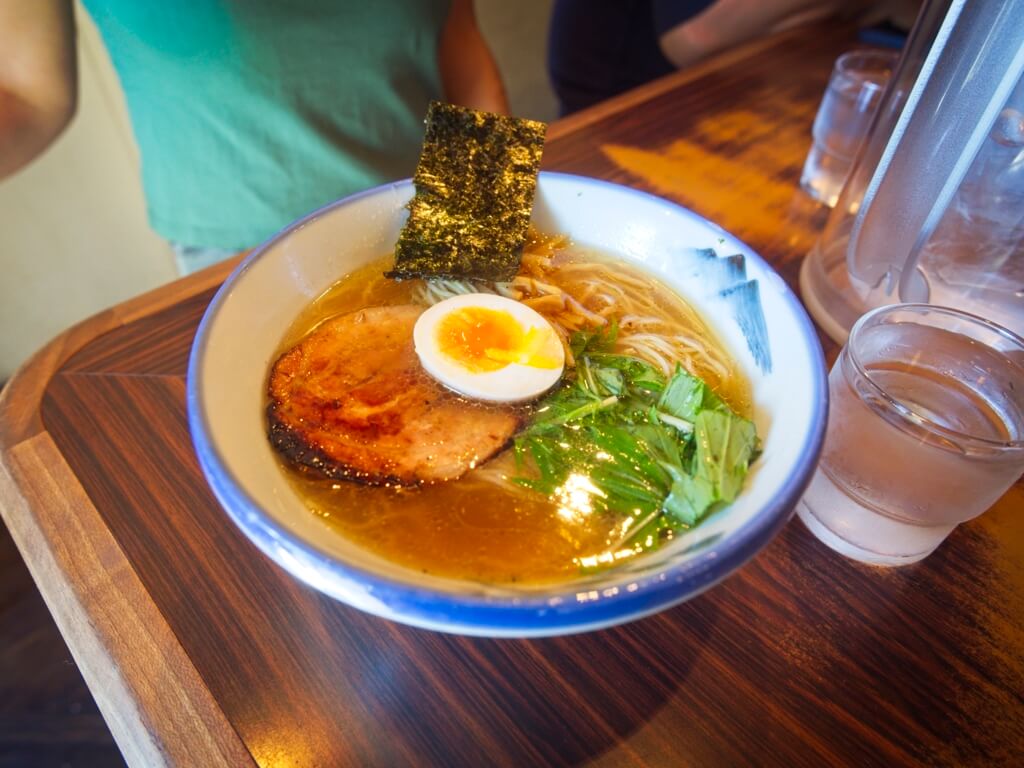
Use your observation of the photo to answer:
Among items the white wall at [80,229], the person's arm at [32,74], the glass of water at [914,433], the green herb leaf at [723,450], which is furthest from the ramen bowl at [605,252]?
the white wall at [80,229]

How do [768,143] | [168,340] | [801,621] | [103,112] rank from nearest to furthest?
[801,621] → [168,340] → [768,143] → [103,112]

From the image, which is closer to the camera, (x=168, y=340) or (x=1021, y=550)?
(x=1021, y=550)

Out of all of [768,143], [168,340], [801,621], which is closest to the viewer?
[801,621]

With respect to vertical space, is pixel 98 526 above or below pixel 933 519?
below

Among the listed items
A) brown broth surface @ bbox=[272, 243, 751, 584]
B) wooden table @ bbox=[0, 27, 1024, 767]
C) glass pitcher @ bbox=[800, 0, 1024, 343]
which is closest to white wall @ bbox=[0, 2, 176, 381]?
wooden table @ bbox=[0, 27, 1024, 767]

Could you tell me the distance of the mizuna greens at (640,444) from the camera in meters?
0.97

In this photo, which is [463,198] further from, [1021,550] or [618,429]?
[1021,550]

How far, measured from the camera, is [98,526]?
1067 mm

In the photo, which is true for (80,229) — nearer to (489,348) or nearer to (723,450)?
(489,348)

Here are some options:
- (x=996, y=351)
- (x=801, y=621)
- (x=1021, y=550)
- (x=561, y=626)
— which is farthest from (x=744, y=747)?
(x=996, y=351)

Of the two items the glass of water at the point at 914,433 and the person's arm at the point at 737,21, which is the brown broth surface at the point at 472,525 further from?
the person's arm at the point at 737,21

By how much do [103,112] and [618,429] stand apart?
287 cm

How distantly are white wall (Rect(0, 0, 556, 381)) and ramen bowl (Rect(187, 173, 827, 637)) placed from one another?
2196mm

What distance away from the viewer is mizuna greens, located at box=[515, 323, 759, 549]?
975mm
